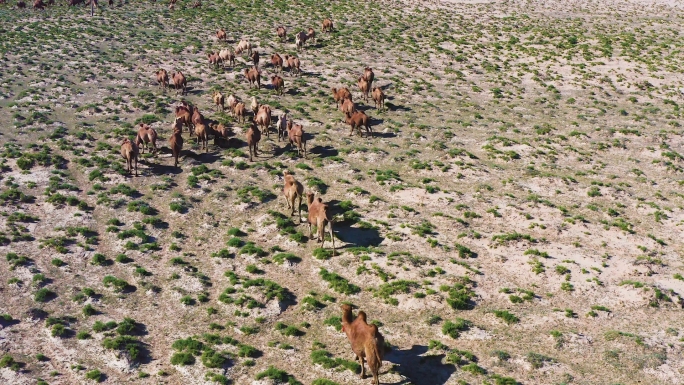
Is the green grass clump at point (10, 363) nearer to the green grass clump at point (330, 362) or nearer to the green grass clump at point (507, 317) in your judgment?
the green grass clump at point (330, 362)

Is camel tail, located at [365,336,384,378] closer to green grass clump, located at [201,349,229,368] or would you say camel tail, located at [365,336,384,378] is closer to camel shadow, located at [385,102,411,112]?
green grass clump, located at [201,349,229,368]

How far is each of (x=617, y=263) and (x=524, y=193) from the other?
6898 millimetres

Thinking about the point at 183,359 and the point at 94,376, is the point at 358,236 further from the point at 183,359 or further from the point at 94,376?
the point at 94,376

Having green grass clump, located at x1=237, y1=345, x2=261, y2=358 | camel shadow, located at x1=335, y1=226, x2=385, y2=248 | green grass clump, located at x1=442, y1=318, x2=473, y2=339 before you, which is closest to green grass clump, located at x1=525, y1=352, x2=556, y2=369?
green grass clump, located at x1=442, y1=318, x2=473, y2=339

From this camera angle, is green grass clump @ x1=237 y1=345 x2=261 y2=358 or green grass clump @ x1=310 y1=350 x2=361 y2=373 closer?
green grass clump @ x1=310 y1=350 x2=361 y2=373

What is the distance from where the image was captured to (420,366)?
16.0 metres

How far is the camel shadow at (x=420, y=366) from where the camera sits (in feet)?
50.8

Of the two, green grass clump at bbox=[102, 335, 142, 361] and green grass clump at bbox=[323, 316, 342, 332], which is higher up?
green grass clump at bbox=[323, 316, 342, 332]

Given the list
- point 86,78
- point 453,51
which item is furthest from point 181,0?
point 453,51

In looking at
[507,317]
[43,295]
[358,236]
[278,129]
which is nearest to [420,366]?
[507,317]

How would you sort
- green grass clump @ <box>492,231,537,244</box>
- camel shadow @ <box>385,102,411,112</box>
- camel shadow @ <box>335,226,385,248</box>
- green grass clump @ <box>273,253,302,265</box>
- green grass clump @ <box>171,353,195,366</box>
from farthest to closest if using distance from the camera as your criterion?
camel shadow @ <box>385,102,411,112</box>, camel shadow @ <box>335,226,385,248</box>, green grass clump @ <box>492,231,537,244</box>, green grass clump @ <box>273,253,302,265</box>, green grass clump @ <box>171,353,195,366</box>

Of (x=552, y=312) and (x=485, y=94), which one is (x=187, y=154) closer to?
(x=552, y=312)

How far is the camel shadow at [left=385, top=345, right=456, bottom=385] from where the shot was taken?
15.5 m

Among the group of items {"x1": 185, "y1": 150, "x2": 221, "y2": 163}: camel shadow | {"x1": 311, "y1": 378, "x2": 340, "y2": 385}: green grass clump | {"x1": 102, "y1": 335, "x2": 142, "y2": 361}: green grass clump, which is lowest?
{"x1": 102, "y1": 335, "x2": 142, "y2": 361}: green grass clump
